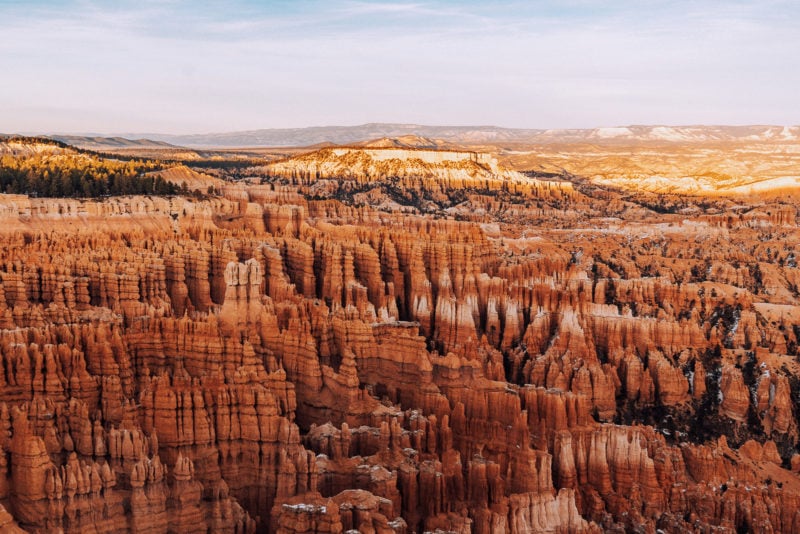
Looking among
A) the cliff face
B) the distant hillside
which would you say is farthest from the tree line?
the cliff face

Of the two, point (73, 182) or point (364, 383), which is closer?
point (364, 383)

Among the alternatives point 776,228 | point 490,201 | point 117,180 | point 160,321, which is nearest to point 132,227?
point 117,180

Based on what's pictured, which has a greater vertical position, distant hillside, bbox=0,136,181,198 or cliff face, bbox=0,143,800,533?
distant hillside, bbox=0,136,181,198

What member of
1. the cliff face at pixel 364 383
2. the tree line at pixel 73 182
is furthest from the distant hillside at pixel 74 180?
the cliff face at pixel 364 383

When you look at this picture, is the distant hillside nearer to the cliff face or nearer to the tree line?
the tree line

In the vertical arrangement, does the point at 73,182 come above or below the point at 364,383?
above

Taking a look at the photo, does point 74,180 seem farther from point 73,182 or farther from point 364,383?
point 364,383

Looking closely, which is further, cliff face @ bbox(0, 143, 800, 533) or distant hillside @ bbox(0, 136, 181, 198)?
distant hillside @ bbox(0, 136, 181, 198)

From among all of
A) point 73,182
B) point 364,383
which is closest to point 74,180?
point 73,182

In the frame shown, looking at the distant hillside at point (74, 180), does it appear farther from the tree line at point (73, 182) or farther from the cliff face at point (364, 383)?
the cliff face at point (364, 383)
